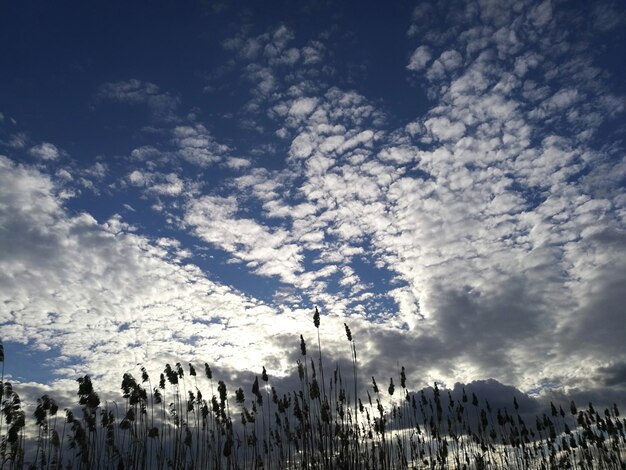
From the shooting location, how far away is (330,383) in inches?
410

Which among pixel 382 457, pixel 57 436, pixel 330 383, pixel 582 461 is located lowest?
pixel 582 461

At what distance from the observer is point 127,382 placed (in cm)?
1072

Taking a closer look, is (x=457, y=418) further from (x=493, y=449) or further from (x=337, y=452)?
(x=337, y=452)

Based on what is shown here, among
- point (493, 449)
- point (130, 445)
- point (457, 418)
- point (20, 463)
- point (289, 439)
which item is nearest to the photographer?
point (20, 463)

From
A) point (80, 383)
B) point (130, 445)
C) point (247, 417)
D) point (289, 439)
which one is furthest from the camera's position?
point (247, 417)

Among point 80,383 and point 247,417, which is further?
point 247,417

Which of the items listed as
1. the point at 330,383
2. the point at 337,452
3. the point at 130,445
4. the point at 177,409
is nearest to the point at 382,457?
the point at 337,452

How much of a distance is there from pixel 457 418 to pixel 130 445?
1055 centimetres

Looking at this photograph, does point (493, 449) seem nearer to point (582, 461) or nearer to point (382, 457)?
point (582, 461)

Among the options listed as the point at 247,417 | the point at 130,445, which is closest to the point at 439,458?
the point at 247,417

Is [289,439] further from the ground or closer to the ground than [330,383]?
closer to the ground

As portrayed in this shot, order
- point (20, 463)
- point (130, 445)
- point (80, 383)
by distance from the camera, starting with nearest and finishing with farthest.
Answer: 1. point (80, 383)
2. point (20, 463)
3. point (130, 445)

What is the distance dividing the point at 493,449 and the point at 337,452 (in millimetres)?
9046

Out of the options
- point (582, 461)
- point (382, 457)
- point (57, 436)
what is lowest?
point (582, 461)
